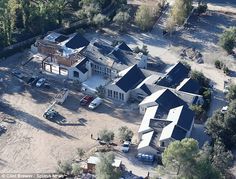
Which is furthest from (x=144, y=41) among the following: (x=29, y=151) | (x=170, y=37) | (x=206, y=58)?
(x=29, y=151)

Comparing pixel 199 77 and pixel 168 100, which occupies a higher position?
pixel 199 77

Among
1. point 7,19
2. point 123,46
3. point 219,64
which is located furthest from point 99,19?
point 219,64

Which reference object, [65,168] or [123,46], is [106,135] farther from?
Result: [123,46]

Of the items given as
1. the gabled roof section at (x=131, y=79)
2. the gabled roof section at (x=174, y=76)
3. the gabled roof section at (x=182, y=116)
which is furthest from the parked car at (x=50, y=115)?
the gabled roof section at (x=182, y=116)

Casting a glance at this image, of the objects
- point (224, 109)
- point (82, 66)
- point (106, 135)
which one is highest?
point (82, 66)

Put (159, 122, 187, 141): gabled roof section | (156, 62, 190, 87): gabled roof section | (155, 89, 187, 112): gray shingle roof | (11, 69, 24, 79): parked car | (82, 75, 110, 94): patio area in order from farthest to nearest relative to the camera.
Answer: (11, 69, 24, 79): parked car → (82, 75, 110, 94): patio area → (156, 62, 190, 87): gabled roof section → (155, 89, 187, 112): gray shingle roof → (159, 122, 187, 141): gabled roof section

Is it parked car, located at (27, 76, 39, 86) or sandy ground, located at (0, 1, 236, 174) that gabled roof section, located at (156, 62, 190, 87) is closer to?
sandy ground, located at (0, 1, 236, 174)

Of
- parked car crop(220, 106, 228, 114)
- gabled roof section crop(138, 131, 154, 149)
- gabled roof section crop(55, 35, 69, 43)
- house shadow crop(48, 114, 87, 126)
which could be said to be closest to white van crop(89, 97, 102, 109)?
house shadow crop(48, 114, 87, 126)

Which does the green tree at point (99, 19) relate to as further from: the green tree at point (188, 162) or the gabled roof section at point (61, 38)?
the green tree at point (188, 162)
